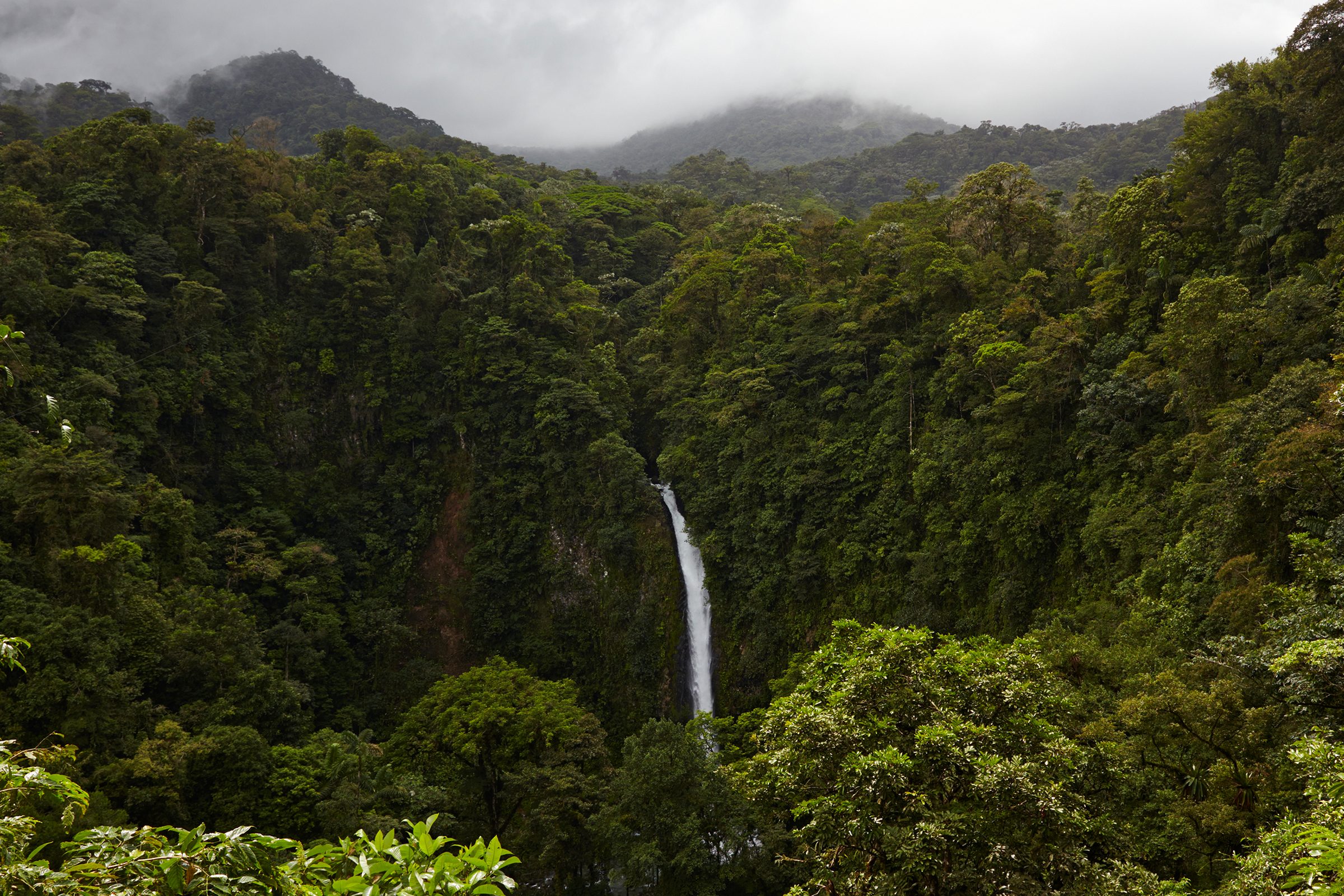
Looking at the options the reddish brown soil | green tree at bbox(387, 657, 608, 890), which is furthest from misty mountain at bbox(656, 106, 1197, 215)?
green tree at bbox(387, 657, 608, 890)

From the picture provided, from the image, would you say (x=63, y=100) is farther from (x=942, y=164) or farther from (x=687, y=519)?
(x=942, y=164)

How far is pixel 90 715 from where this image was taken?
12.8 meters

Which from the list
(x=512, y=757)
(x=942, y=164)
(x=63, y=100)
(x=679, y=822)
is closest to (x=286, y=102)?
(x=63, y=100)

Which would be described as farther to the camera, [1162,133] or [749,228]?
[1162,133]

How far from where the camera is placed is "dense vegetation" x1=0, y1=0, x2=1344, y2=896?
6574 millimetres

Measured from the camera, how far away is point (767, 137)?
9325cm

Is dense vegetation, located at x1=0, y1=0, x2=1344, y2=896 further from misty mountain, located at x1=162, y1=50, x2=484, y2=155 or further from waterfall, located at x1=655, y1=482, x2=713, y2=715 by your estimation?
misty mountain, located at x1=162, y1=50, x2=484, y2=155

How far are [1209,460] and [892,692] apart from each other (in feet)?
24.4

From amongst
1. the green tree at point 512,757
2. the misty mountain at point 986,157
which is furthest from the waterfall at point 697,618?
the misty mountain at point 986,157

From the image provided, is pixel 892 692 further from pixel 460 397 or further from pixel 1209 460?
pixel 460 397

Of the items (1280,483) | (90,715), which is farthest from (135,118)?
(1280,483)

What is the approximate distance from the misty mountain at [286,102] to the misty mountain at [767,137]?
82.7ft

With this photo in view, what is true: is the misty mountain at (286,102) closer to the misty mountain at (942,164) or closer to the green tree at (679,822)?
the misty mountain at (942,164)

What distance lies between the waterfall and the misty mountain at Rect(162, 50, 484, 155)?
45.0 meters
